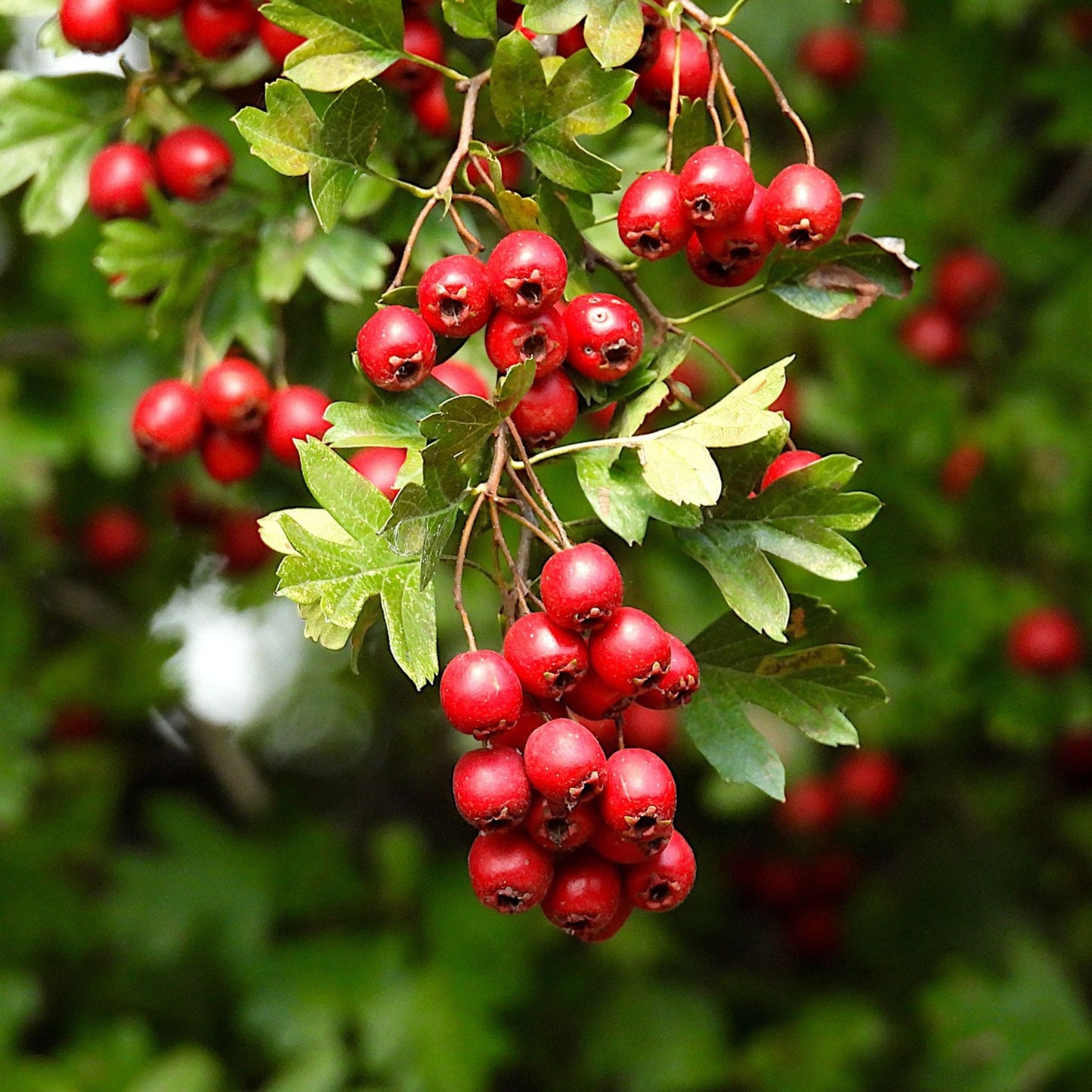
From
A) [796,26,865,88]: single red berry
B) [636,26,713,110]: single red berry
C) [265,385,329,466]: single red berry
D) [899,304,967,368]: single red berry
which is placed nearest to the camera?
[636,26,713,110]: single red berry

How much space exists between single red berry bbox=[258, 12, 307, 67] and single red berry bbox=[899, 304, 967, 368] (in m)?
1.38

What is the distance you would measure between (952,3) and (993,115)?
0.20m

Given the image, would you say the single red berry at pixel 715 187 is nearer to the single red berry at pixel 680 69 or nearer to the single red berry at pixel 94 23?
the single red berry at pixel 680 69

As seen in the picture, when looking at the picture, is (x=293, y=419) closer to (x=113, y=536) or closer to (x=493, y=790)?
(x=493, y=790)

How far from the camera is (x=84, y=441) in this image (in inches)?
74.9

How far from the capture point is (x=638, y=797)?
28.3 inches

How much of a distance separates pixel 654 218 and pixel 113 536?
160 cm

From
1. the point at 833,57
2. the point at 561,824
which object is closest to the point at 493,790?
the point at 561,824

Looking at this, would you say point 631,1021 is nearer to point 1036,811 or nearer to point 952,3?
point 1036,811

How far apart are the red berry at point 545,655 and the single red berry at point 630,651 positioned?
0.5 inches

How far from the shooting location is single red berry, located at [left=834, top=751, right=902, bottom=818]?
2.52 meters

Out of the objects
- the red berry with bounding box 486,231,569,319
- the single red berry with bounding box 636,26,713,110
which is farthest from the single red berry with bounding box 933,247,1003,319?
the red berry with bounding box 486,231,569,319

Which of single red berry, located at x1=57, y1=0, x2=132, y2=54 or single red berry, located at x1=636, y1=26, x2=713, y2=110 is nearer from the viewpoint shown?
single red berry, located at x1=636, y1=26, x2=713, y2=110

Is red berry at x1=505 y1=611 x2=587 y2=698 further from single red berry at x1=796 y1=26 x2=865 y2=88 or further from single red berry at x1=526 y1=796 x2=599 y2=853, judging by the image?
single red berry at x1=796 y1=26 x2=865 y2=88
